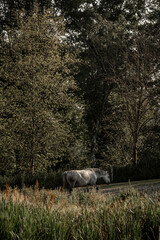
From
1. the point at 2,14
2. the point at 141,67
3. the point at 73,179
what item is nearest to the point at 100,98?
the point at 141,67

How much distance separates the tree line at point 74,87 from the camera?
57.9 ft

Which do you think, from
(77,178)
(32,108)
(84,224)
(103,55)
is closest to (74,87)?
(32,108)

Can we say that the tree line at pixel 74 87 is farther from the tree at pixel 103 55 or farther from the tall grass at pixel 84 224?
the tall grass at pixel 84 224

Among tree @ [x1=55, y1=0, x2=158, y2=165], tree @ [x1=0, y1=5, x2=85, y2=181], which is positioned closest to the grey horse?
tree @ [x1=0, y1=5, x2=85, y2=181]

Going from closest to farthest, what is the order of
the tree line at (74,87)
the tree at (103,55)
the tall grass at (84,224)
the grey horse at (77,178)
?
the tall grass at (84,224)
the grey horse at (77,178)
the tree line at (74,87)
the tree at (103,55)

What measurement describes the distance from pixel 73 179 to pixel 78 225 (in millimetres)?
8852

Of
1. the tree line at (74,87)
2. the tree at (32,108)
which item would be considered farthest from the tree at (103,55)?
the tree at (32,108)

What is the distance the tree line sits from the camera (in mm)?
17656

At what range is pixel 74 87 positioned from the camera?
2105 centimetres

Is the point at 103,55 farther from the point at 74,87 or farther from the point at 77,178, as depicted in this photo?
the point at 77,178

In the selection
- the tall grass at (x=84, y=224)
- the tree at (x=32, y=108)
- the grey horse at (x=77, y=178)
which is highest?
the tree at (x=32, y=108)

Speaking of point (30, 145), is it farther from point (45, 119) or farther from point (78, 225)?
point (78, 225)

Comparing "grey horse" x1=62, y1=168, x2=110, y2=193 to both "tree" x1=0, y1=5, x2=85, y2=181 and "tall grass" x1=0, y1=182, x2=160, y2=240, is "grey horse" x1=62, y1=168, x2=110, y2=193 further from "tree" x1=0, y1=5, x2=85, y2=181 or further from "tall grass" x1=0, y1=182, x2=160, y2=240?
"tall grass" x1=0, y1=182, x2=160, y2=240

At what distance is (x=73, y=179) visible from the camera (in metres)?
13.4
